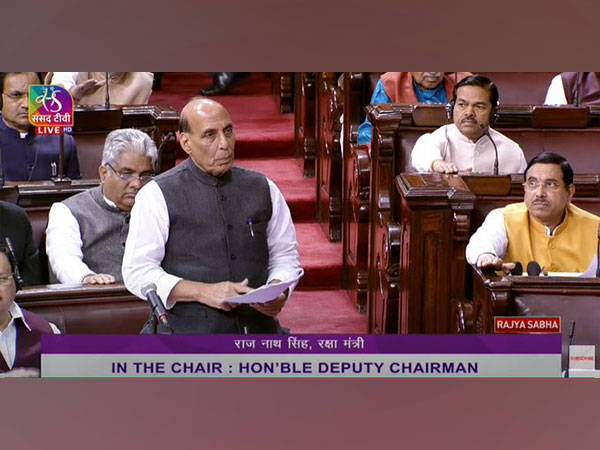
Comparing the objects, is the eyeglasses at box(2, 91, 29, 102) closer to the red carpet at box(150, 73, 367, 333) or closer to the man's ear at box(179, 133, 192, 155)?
the red carpet at box(150, 73, 367, 333)

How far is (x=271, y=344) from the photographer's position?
497cm

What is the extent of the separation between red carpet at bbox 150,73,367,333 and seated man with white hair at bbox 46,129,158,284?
234mm

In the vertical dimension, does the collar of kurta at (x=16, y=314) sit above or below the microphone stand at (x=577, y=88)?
below

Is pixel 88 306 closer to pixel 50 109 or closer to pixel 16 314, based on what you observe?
pixel 16 314

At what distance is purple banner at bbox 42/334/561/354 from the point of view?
16.3ft

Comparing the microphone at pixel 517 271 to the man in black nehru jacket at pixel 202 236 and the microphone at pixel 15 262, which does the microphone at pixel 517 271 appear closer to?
the man in black nehru jacket at pixel 202 236

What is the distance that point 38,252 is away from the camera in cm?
507

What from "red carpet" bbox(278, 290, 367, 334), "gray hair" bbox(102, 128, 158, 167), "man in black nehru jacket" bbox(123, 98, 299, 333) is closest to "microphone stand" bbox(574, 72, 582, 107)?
"red carpet" bbox(278, 290, 367, 334)

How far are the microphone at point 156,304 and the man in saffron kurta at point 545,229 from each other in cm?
100

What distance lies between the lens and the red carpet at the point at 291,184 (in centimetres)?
506

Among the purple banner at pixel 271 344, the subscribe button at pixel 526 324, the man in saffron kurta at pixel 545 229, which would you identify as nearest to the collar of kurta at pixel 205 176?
the purple banner at pixel 271 344

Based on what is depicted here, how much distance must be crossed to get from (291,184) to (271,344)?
2.09 feet

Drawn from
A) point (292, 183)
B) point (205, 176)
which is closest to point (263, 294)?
point (205, 176)
